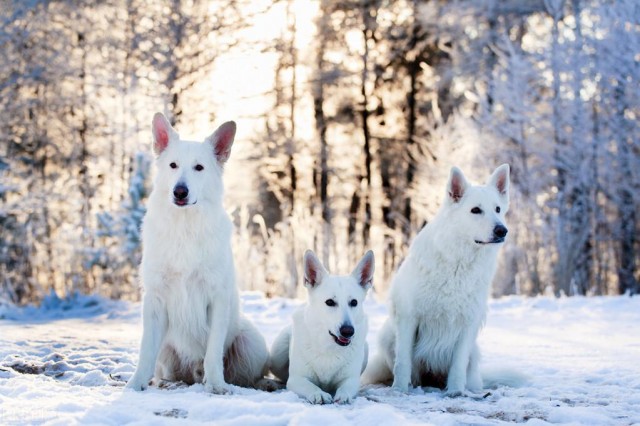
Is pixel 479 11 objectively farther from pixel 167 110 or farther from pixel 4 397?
pixel 4 397

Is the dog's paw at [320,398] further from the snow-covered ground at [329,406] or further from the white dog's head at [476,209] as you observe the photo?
the white dog's head at [476,209]

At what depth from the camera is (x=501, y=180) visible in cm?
450

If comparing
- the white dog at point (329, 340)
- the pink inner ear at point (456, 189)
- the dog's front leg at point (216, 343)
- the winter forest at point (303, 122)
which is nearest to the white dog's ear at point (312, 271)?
the white dog at point (329, 340)

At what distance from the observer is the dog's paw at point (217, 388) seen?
3.69 m

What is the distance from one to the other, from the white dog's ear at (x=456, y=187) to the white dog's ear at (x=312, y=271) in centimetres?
96

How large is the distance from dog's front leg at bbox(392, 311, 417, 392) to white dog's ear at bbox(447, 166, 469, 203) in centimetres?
81

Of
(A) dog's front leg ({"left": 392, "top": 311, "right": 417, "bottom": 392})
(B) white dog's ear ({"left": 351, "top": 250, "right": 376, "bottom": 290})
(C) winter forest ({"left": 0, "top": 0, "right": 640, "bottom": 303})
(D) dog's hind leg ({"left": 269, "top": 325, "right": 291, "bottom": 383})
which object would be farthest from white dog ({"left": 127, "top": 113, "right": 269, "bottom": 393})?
(C) winter forest ({"left": 0, "top": 0, "right": 640, "bottom": 303})

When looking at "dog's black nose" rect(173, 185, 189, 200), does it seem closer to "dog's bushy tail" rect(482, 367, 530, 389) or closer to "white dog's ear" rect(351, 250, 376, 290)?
"white dog's ear" rect(351, 250, 376, 290)

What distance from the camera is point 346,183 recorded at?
19.2 metres

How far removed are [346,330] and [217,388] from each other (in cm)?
76

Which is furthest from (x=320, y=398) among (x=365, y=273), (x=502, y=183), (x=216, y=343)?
(x=502, y=183)

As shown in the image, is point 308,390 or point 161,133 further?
point 161,133

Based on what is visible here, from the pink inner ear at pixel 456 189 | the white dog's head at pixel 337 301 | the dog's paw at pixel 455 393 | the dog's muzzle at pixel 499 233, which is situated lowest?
the dog's paw at pixel 455 393

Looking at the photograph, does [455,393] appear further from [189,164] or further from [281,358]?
[189,164]
